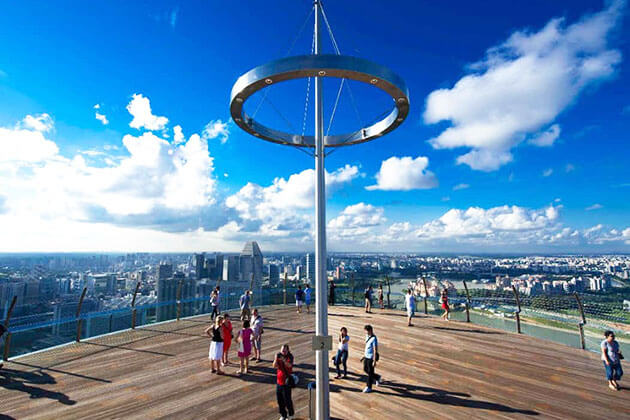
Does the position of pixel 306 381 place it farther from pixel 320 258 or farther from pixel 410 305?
pixel 410 305

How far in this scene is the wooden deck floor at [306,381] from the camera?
6559 millimetres

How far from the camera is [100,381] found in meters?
8.03

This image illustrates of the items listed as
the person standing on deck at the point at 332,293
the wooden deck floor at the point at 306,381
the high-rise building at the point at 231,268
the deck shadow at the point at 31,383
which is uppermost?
the high-rise building at the point at 231,268

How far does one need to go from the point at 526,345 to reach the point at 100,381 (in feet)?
51.6

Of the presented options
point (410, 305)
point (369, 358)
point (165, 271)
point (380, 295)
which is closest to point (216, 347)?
point (369, 358)

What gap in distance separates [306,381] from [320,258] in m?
4.60

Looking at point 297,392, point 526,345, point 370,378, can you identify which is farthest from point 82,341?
point 526,345

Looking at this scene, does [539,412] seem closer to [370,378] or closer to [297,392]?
[370,378]

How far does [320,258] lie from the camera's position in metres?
5.91

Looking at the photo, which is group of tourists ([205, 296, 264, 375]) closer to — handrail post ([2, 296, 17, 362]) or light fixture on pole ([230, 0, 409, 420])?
light fixture on pole ([230, 0, 409, 420])

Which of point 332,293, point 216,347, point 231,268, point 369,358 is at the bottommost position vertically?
point 332,293

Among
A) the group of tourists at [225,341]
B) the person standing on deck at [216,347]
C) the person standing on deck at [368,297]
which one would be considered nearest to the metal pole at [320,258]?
the group of tourists at [225,341]

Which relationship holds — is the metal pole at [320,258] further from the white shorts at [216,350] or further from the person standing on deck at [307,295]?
the person standing on deck at [307,295]

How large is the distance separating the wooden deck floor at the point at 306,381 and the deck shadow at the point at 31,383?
0.09ft
